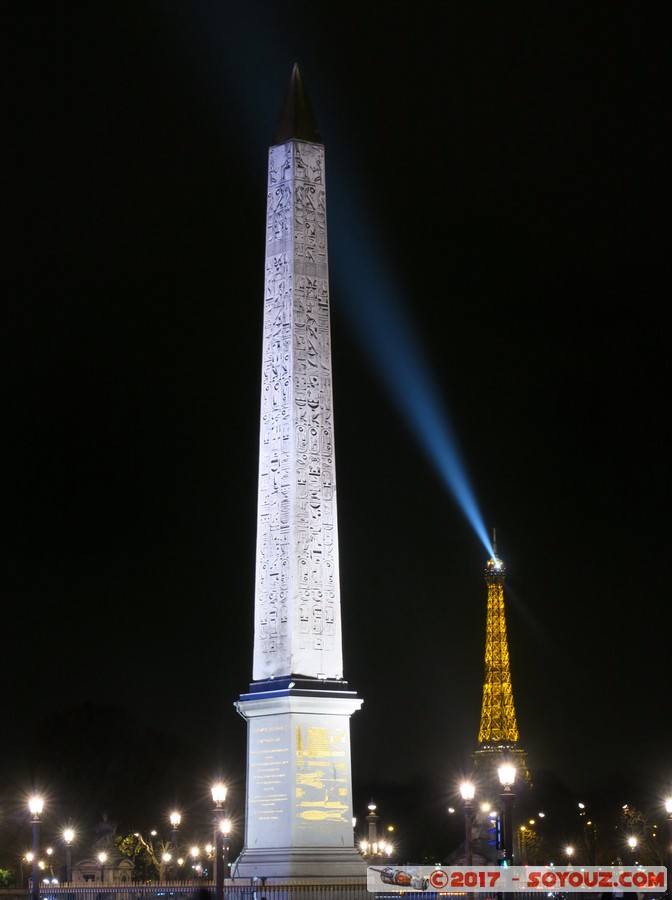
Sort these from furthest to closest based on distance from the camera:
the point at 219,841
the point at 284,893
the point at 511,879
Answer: the point at 219,841
the point at 284,893
the point at 511,879

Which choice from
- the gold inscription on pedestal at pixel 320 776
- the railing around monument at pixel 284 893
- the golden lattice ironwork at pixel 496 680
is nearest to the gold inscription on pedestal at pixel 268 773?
the gold inscription on pedestal at pixel 320 776

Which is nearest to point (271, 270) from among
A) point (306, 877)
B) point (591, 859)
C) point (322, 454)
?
point (322, 454)

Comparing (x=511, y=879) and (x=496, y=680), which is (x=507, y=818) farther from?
(x=496, y=680)

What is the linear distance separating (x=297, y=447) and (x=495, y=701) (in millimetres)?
78800

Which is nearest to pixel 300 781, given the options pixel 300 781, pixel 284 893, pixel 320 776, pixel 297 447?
pixel 300 781

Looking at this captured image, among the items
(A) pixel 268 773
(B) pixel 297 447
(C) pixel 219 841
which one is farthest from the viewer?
(B) pixel 297 447

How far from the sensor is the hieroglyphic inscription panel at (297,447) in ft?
111

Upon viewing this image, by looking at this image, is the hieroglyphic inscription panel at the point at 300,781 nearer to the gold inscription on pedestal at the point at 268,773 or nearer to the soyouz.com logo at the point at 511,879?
the gold inscription on pedestal at the point at 268,773

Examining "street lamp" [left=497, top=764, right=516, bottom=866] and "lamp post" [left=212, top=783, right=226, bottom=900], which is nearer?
"street lamp" [left=497, top=764, right=516, bottom=866]

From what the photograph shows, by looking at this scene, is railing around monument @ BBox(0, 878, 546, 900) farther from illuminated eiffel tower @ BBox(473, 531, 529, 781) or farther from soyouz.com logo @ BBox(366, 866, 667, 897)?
illuminated eiffel tower @ BBox(473, 531, 529, 781)

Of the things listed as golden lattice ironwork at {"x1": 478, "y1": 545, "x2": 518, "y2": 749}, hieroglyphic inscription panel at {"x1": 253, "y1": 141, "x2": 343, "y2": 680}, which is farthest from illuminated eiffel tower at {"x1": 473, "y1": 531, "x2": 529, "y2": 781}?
hieroglyphic inscription panel at {"x1": 253, "y1": 141, "x2": 343, "y2": 680}

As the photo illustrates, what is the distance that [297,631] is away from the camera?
110ft

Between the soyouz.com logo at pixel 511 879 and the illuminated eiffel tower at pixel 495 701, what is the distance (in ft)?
249

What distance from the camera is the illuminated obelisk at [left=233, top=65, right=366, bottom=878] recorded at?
33.4 m
